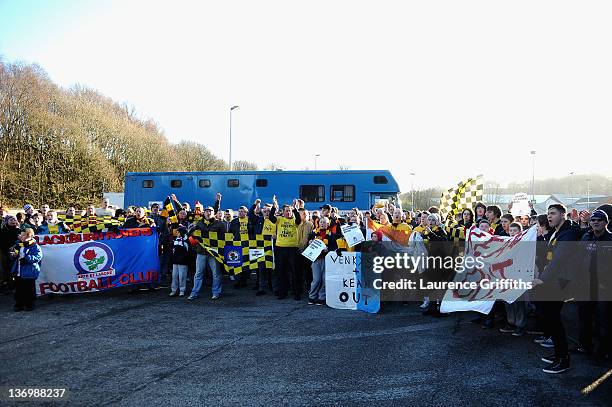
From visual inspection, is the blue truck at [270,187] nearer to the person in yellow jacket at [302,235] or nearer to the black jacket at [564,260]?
the person in yellow jacket at [302,235]

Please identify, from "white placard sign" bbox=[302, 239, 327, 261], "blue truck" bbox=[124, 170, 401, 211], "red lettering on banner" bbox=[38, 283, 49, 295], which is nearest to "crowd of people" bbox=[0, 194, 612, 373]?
"white placard sign" bbox=[302, 239, 327, 261]

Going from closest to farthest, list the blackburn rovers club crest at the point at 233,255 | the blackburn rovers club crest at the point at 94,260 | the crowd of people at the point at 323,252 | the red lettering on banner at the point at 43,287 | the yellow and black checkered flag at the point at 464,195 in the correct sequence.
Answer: the crowd of people at the point at 323,252 → the red lettering on banner at the point at 43,287 → the blackburn rovers club crest at the point at 94,260 → the blackburn rovers club crest at the point at 233,255 → the yellow and black checkered flag at the point at 464,195

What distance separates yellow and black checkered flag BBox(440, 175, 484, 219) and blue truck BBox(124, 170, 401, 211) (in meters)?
6.84

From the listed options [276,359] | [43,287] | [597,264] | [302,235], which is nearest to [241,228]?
[302,235]

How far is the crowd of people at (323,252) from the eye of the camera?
5.87 meters

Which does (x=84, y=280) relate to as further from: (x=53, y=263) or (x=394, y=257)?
(x=394, y=257)

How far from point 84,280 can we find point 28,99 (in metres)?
28.9

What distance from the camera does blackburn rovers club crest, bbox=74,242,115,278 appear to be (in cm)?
970

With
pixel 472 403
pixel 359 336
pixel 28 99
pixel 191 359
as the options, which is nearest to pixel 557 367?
pixel 472 403

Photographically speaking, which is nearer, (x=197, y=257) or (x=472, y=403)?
(x=472, y=403)

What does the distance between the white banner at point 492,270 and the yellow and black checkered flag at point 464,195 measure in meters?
4.51

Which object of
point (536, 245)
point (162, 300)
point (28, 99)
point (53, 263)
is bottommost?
point (162, 300)

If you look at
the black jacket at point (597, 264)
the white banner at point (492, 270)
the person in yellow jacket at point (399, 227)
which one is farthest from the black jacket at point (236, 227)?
the black jacket at point (597, 264)

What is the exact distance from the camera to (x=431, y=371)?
5363mm
